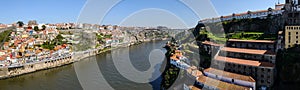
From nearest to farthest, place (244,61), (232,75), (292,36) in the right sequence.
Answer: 1. (232,75)
2. (244,61)
3. (292,36)

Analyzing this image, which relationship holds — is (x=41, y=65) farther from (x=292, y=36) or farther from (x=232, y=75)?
(x=292, y=36)

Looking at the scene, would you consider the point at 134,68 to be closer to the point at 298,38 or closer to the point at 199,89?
the point at 199,89

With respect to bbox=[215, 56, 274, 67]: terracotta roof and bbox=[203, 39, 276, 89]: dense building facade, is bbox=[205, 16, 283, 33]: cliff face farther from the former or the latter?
bbox=[215, 56, 274, 67]: terracotta roof

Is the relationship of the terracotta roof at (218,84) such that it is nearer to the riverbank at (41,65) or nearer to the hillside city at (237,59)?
the hillside city at (237,59)

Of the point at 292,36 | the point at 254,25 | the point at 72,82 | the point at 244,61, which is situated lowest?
the point at 72,82

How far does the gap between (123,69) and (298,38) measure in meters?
9.52

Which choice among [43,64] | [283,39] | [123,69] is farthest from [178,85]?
[43,64]

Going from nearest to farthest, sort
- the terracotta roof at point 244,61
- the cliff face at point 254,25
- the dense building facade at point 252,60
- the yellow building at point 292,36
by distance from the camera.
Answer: the dense building facade at point 252,60, the terracotta roof at point 244,61, the yellow building at point 292,36, the cliff face at point 254,25

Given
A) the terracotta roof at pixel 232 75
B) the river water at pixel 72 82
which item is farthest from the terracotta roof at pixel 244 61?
the river water at pixel 72 82

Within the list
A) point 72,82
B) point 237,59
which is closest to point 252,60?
point 237,59

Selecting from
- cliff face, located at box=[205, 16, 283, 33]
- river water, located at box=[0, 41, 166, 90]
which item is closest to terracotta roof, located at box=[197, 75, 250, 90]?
river water, located at box=[0, 41, 166, 90]

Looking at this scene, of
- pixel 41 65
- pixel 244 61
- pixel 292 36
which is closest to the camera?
pixel 244 61

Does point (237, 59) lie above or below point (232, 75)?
above

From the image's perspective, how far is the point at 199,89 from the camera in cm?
835
